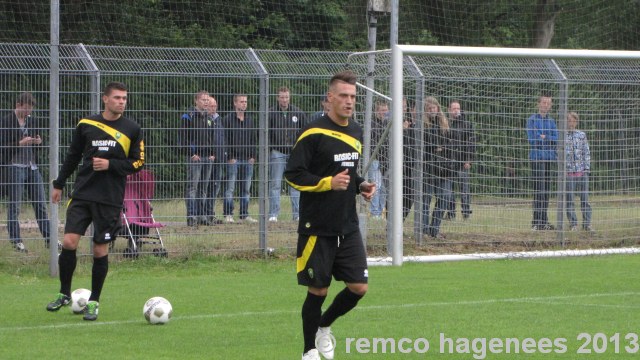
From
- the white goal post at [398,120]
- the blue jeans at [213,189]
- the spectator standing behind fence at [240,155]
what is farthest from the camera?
the spectator standing behind fence at [240,155]

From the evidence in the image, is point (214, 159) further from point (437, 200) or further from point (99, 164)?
point (99, 164)

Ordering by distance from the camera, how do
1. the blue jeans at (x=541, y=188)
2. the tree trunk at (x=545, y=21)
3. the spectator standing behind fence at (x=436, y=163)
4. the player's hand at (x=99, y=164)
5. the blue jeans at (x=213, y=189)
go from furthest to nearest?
the tree trunk at (x=545, y=21) → the blue jeans at (x=541, y=188) → the spectator standing behind fence at (x=436, y=163) → the blue jeans at (x=213, y=189) → the player's hand at (x=99, y=164)

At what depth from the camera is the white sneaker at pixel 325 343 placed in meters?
8.25

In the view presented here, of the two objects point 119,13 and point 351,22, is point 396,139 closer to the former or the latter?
point 119,13

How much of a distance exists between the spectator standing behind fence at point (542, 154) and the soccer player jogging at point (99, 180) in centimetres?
799

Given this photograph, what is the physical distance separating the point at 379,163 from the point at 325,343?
24.6 ft

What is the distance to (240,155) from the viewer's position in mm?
15320

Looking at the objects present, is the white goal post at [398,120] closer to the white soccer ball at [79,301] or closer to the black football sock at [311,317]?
the white soccer ball at [79,301]

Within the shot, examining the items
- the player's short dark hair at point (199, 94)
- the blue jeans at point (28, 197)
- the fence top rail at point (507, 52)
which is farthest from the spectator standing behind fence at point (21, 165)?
the fence top rail at point (507, 52)

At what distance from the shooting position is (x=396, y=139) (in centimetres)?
1426

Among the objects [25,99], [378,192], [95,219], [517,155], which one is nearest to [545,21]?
[517,155]

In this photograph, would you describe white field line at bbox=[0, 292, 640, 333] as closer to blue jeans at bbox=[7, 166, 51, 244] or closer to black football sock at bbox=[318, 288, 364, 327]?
black football sock at bbox=[318, 288, 364, 327]

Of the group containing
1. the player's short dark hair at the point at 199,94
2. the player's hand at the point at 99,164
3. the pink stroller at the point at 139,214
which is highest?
the player's short dark hair at the point at 199,94

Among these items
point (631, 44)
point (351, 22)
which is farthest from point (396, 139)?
point (631, 44)
